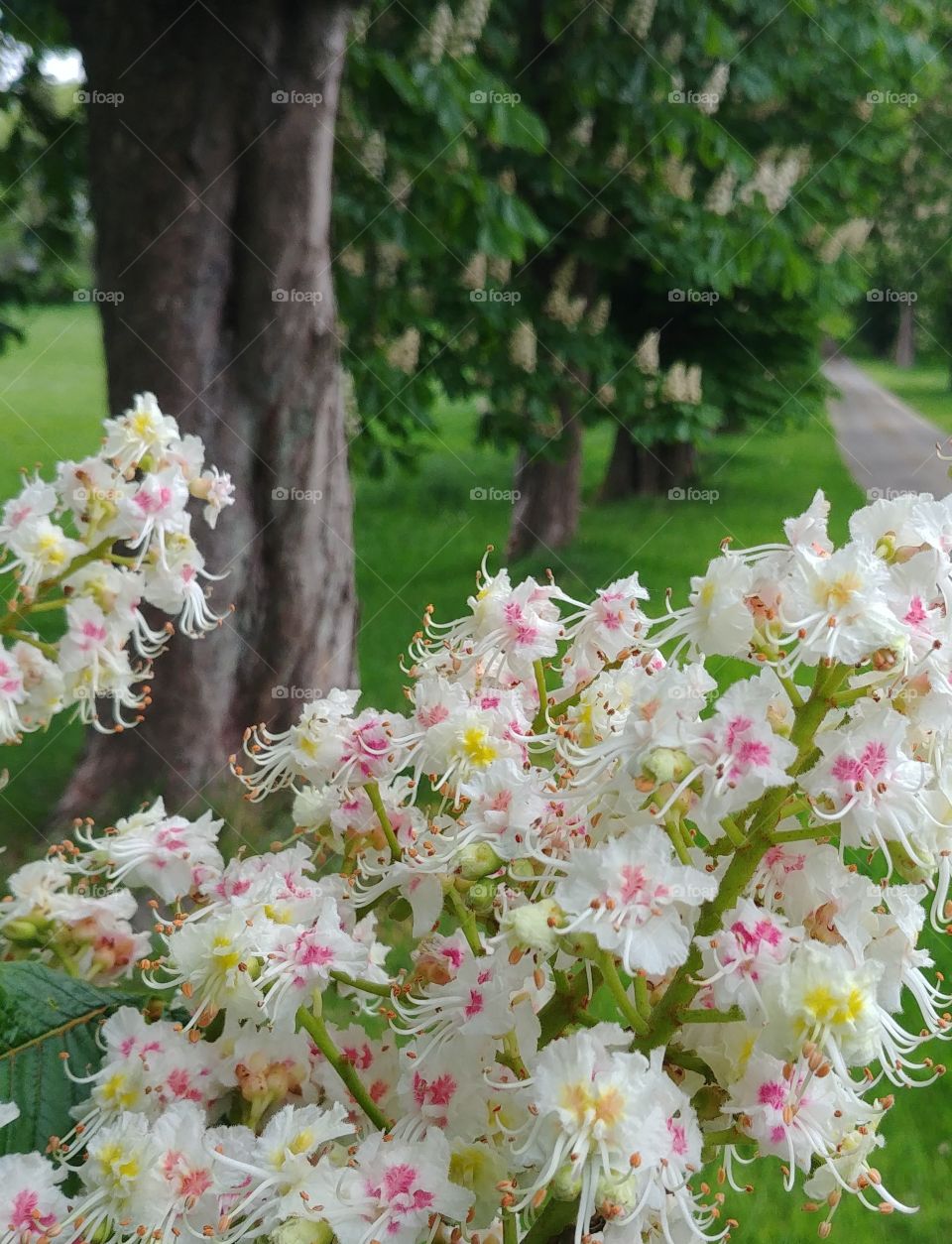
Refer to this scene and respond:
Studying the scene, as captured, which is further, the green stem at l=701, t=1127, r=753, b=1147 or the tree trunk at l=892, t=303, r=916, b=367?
the tree trunk at l=892, t=303, r=916, b=367

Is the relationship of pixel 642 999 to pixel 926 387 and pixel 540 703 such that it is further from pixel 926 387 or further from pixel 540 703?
pixel 926 387

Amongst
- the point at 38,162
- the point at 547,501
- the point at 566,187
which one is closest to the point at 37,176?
the point at 38,162

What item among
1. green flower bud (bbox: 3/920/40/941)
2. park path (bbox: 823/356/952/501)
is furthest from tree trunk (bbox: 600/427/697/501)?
green flower bud (bbox: 3/920/40/941)

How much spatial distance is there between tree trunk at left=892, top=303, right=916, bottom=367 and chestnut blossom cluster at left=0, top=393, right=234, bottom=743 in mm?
5027

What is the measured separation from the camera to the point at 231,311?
6.75 feet

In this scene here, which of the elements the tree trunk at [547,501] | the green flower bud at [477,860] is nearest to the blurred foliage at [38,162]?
the tree trunk at [547,501]

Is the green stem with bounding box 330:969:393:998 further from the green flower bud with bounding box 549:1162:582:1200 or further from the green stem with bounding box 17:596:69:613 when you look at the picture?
the green stem with bounding box 17:596:69:613

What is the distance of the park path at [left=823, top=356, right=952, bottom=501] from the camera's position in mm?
4492

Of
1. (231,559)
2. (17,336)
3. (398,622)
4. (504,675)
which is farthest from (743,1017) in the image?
(398,622)

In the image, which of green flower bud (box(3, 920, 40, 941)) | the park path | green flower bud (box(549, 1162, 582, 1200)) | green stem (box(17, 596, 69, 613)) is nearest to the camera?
green flower bud (box(549, 1162, 582, 1200))

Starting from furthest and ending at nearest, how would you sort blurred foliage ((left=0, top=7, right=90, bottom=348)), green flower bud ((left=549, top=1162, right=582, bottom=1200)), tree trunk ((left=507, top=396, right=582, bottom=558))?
tree trunk ((left=507, top=396, right=582, bottom=558)) → blurred foliage ((left=0, top=7, right=90, bottom=348)) → green flower bud ((left=549, top=1162, right=582, bottom=1200))

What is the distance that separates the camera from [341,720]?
0.64 meters

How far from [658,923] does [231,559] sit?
1.70 metres

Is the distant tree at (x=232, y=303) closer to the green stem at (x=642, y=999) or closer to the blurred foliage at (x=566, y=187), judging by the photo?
the blurred foliage at (x=566, y=187)
